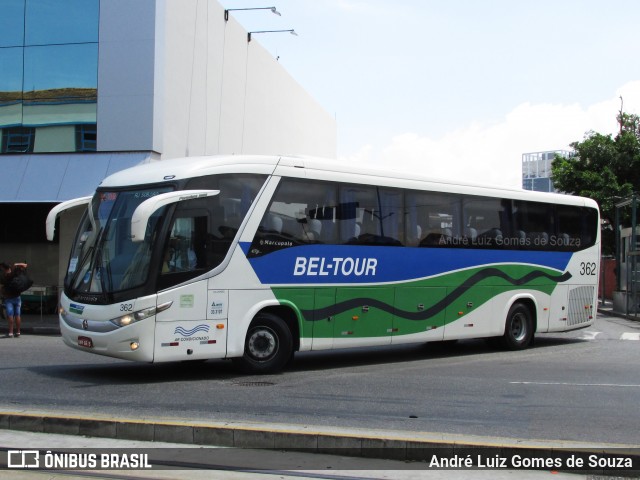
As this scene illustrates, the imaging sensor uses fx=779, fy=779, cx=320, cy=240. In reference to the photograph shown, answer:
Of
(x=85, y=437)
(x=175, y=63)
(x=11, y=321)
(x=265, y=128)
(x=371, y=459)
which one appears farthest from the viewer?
(x=265, y=128)

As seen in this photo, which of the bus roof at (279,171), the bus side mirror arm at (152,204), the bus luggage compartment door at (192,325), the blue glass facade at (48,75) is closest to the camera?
the bus side mirror arm at (152,204)

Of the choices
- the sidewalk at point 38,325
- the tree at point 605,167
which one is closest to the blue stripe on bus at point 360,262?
the sidewalk at point 38,325

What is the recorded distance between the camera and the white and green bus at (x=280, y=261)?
36.0ft

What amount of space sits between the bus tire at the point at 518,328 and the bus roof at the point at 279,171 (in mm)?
2831

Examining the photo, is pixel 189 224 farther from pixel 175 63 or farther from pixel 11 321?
pixel 175 63

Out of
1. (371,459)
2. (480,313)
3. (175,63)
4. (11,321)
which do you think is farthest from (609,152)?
(371,459)

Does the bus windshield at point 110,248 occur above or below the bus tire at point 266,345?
above

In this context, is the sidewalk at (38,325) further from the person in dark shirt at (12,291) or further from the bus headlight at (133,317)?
the bus headlight at (133,317)

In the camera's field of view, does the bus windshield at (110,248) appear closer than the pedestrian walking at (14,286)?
Yes

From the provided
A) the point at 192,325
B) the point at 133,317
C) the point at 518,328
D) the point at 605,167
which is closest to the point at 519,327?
the point at 518,328

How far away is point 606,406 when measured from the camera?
9.54 meters

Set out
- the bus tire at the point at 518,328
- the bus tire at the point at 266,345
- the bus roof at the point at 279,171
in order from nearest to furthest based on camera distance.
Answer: the bus roof at the point at 279,171, the bus tire at the point at 266,345, the bus tire at the point at 518,328

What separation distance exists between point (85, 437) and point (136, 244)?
4.10 meters

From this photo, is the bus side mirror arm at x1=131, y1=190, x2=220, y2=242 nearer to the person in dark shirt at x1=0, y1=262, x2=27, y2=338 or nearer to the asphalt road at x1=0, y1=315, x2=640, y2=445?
the asphalt road at x1=0, y1=315, x2=640, y2=445
